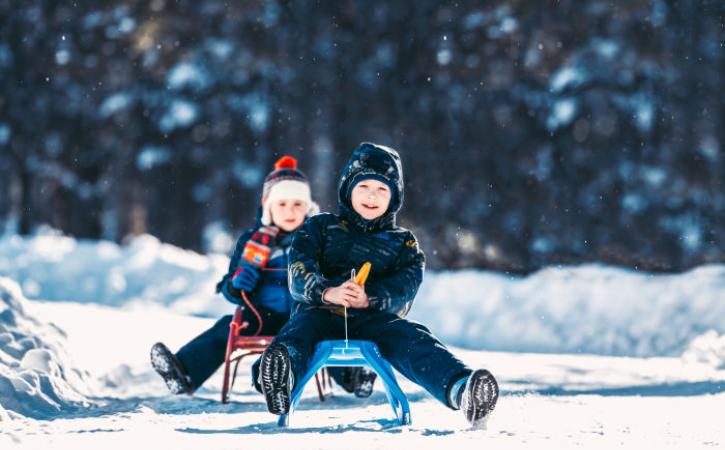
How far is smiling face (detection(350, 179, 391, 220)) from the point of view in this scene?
3.97m

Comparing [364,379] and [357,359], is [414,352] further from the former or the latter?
[364,379]

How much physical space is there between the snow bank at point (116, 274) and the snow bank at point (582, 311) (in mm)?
2751

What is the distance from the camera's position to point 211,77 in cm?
1645

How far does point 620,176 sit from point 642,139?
52 centimetres

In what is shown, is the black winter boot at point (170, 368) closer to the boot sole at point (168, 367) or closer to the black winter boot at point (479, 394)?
the boot sole at point (168, 367)

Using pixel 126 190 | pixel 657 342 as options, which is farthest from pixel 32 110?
pixel 657 342

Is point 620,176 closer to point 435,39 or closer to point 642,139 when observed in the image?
point 642,139

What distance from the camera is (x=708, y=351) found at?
22.3 ft

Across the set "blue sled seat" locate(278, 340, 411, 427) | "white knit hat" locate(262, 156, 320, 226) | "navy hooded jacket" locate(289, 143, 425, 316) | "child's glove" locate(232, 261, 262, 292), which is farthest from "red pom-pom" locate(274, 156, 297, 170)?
"blue sled seat" locate(278, 340, 411, 427)

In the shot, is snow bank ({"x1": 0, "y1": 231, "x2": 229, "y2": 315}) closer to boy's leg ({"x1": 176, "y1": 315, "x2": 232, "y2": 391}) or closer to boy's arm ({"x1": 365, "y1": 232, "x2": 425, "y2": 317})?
boy's leg ({"x1": 176, "y1": 315, "x2": 232, "y2": 391})

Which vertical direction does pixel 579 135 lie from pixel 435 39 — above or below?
below

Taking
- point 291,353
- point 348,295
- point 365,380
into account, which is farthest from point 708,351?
point 291,353

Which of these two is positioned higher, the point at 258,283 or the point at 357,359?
the point at 258,283

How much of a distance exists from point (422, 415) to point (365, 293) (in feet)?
2.36
